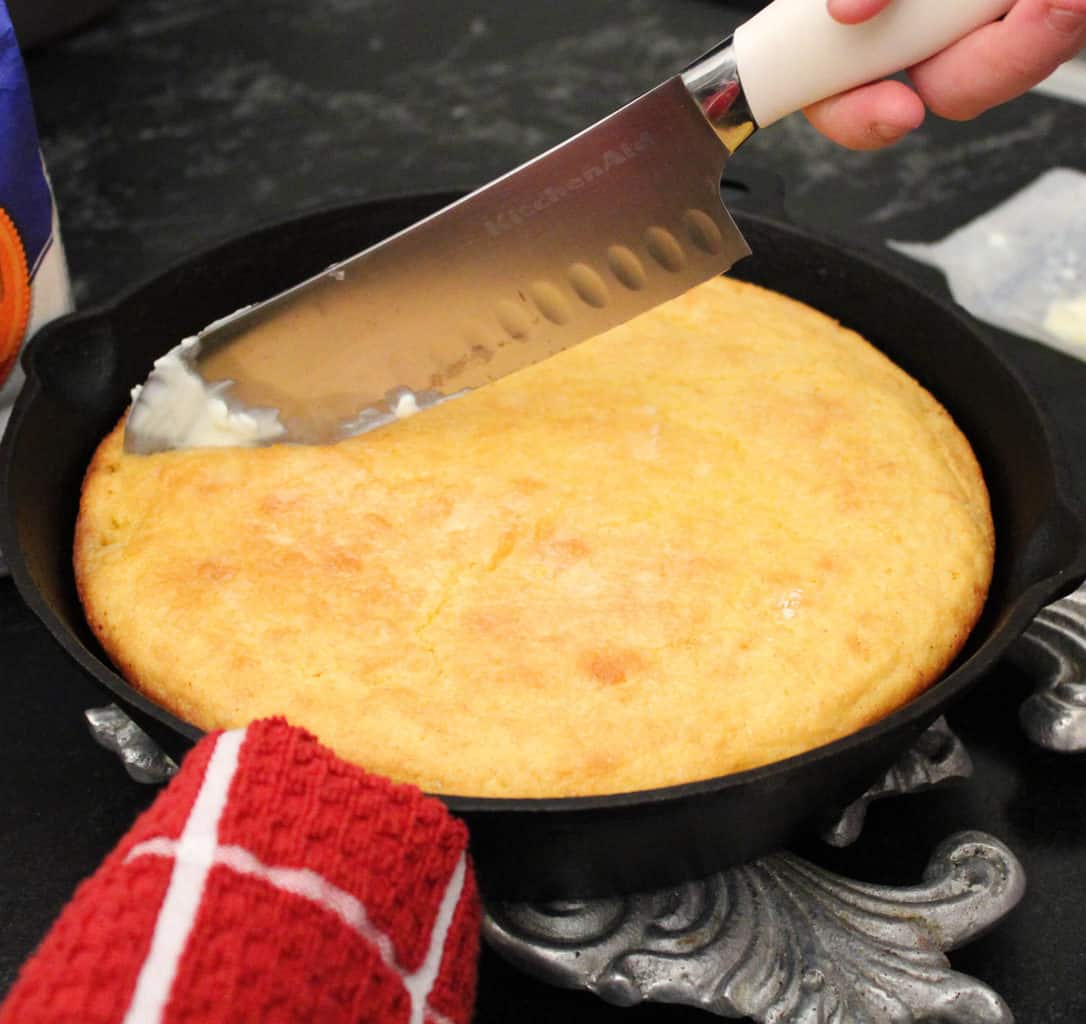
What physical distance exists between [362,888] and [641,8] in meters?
3.26

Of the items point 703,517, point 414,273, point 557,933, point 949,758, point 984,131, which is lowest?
point 984,131

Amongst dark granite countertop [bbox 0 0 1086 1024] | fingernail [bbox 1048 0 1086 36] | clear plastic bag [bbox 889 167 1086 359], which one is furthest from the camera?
clear plastic bag [bbox 889 167 1086 359]

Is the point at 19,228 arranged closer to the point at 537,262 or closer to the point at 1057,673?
the point at 537,262

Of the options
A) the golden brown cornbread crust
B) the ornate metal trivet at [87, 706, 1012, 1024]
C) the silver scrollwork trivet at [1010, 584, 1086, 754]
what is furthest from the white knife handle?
the ornate metal trivet at [87, 706, 1012, 1024]

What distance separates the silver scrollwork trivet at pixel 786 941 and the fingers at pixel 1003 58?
0.95m

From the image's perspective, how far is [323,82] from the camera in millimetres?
3408

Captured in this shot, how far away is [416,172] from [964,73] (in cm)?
189

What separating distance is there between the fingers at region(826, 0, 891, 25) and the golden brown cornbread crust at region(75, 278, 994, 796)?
59 cm

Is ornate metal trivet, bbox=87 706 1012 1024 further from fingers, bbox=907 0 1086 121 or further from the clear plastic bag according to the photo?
the clear plastic bag

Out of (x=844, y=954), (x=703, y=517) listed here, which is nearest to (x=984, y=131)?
(x=703, y=517)

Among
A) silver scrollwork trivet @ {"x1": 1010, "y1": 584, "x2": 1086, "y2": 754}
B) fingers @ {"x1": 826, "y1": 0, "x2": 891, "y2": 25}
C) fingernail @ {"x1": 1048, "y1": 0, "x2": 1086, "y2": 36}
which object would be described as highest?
fingers @ {"x1": 826, "y1": 0, "x2": 891, "y2": 25}

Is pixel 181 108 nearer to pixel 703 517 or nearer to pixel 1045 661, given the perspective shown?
pixel 703 517

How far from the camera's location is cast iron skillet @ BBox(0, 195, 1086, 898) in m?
1.22

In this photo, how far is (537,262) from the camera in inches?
60.7
